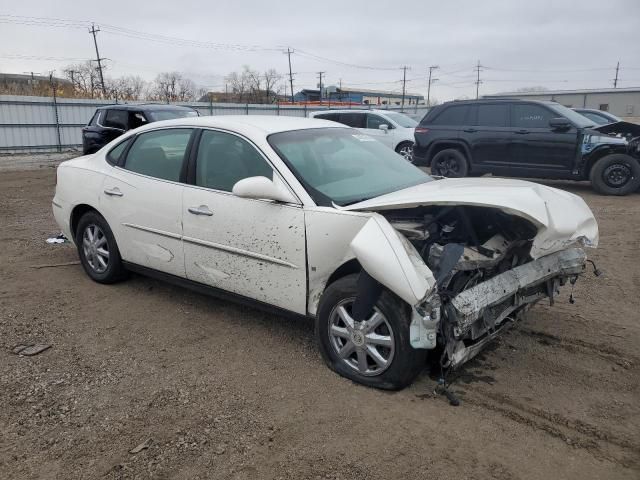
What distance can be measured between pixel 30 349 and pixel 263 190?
6.86 ft

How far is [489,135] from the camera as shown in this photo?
10.9 metres

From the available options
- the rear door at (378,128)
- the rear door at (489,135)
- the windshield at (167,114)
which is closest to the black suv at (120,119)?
the windshield at (167,114)

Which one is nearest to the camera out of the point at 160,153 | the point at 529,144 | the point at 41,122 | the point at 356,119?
the point at 160,153

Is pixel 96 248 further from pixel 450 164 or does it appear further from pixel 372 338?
pixel 450 164

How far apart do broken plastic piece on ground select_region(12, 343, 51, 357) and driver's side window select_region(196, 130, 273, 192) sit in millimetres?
1651

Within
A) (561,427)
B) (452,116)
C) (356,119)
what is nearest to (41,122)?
(356,119)

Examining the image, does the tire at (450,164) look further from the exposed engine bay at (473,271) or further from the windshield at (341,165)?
the exposed engine bay at (473,271)

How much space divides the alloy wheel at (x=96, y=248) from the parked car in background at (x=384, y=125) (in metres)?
10.8

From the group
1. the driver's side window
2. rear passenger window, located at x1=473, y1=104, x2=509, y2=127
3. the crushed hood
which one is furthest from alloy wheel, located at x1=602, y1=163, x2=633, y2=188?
the driver's side window

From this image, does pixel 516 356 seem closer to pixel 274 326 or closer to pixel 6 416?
pixel 274 326

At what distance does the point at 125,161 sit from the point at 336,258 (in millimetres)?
A: 2545

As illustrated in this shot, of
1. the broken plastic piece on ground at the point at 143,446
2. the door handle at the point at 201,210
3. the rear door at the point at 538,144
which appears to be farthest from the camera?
the rear door at the point at 538,144

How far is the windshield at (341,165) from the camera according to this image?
12.1ft

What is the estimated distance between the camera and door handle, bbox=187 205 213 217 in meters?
3.99
